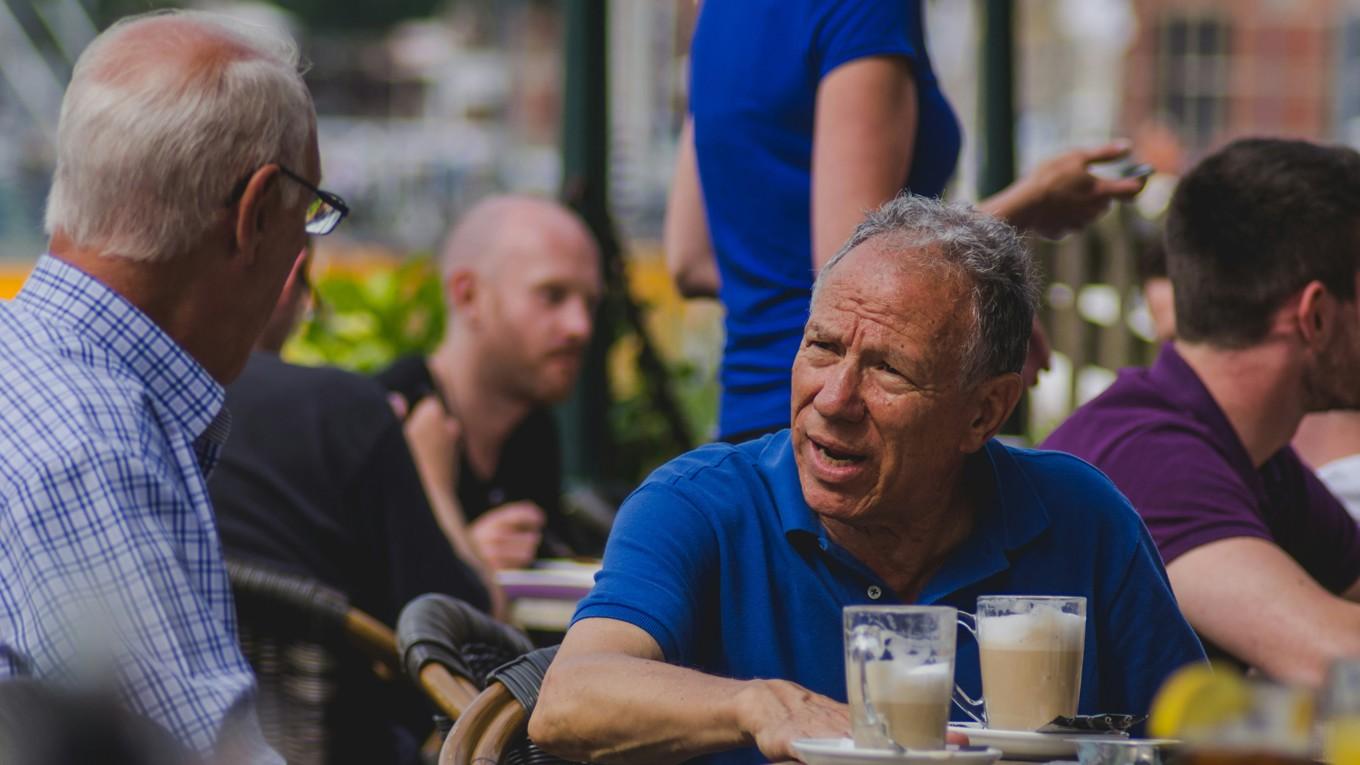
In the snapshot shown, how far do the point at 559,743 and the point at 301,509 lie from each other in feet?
4.07

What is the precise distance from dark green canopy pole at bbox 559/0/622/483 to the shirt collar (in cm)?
351

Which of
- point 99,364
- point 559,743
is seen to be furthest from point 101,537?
point 559,743

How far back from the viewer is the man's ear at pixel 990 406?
2.31 meters

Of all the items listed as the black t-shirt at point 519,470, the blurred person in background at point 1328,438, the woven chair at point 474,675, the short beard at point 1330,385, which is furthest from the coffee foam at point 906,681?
the black t-shirt at point 519,470

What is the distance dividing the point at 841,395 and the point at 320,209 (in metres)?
0.76

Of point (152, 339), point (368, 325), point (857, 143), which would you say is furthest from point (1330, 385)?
point (368, 325)

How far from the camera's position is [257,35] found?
2412 mm

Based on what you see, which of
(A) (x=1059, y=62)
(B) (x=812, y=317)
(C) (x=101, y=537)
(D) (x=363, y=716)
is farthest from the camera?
(A) (x=1059, y=62)

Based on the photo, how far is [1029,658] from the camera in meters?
2.00

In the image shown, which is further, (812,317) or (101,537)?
(812,317)

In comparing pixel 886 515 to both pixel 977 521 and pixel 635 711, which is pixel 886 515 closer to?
pixel 977 521

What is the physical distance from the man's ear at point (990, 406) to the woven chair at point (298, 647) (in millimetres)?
959

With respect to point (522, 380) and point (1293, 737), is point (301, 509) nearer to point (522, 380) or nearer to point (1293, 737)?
point (522, 380)

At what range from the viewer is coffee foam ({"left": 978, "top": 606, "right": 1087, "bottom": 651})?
201 cm
